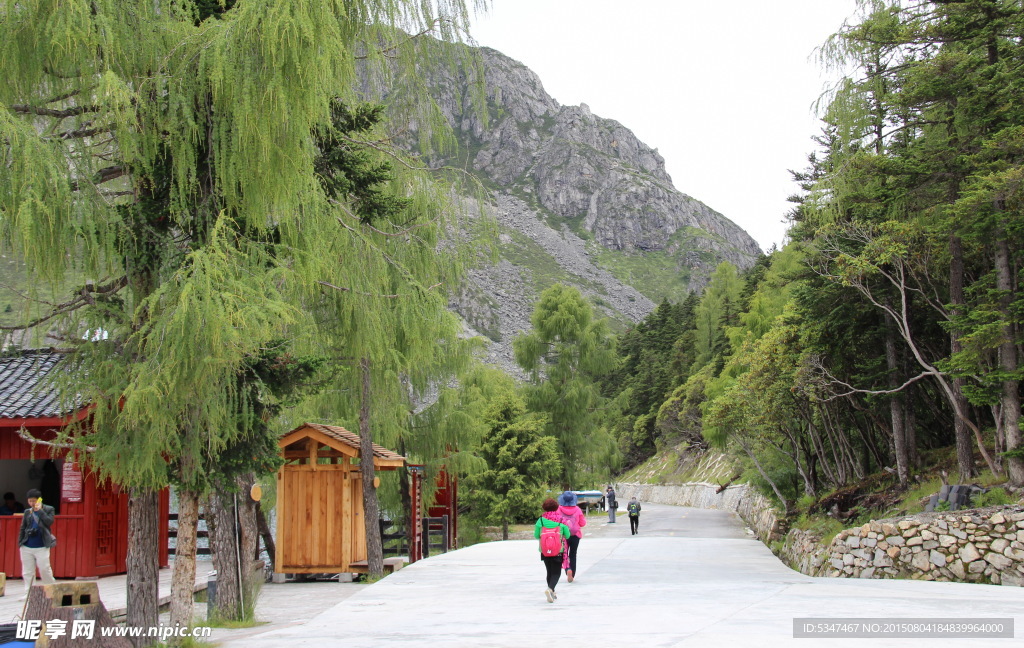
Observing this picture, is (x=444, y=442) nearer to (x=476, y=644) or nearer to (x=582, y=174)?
(x=476, y=644)

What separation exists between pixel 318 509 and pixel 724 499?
85.6ft

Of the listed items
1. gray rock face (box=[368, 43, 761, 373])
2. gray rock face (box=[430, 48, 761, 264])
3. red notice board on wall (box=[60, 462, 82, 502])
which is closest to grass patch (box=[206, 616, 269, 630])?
red notice board on wall (box=[60, 462, 82, 502])

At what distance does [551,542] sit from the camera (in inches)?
312

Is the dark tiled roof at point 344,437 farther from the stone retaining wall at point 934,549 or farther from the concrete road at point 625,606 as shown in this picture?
the stone retaining wall at point 934,549

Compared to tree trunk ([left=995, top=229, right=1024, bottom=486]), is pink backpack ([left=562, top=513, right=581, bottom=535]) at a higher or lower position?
lower

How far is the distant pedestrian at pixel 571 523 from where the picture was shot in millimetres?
8680

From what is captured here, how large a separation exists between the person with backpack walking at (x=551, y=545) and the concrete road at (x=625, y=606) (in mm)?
218

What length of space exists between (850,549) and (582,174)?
185 meters

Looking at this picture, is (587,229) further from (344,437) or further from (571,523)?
(571,523)

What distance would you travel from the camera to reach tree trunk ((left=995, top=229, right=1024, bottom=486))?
995 cm

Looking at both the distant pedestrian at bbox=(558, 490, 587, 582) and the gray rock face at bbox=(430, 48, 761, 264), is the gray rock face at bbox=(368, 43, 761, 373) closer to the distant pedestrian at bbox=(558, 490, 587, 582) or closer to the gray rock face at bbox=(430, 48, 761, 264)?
the gray rock face at bbox=(430, 48, 761, 264)

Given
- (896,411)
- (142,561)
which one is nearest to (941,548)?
(896,411)

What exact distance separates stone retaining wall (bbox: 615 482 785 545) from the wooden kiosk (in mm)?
10443

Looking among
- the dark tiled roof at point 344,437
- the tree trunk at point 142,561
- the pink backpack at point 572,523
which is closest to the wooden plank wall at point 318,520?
the dark tiled roof at point 344,437
